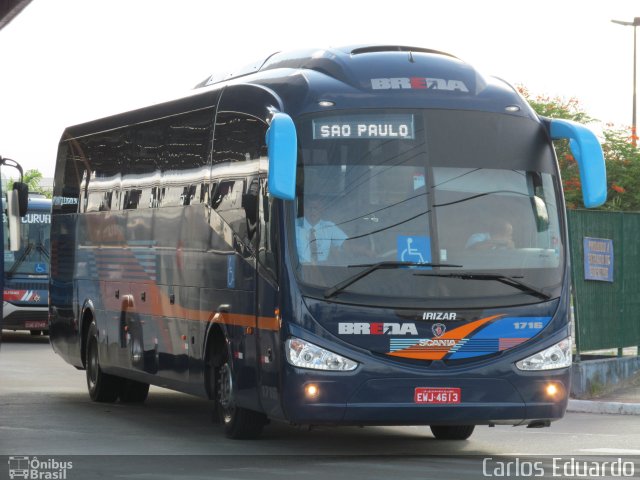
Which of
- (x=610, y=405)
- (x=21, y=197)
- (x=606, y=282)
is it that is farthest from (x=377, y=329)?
(x=606, y=282)

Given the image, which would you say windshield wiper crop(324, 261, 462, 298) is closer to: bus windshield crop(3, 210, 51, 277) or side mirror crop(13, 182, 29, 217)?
side mirror crop(13, 182, 29, 217)

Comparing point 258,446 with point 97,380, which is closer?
point 258,446

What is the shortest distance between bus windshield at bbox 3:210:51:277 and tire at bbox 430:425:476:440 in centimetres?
1800

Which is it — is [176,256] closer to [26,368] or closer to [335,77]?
[335,77]

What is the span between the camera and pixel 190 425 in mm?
14844

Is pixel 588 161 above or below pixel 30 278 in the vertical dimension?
above

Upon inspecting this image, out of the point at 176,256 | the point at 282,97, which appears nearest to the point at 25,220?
the point at 176,256

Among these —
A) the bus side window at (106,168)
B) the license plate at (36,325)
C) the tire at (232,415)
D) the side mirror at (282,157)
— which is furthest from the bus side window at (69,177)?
the license plate at (36,325)

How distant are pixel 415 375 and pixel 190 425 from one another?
12.7ft

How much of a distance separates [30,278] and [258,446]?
1849 cm

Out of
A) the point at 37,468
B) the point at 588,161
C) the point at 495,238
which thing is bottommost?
the point at 37,468

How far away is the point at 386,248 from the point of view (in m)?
11.8

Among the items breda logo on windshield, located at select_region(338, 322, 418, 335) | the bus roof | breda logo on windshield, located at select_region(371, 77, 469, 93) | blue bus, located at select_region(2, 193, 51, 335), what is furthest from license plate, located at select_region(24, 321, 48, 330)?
breda logo on windshield, located at select_region(338, 322, 418, 335)

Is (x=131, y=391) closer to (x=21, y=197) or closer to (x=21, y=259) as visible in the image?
(x=21, y=197)
